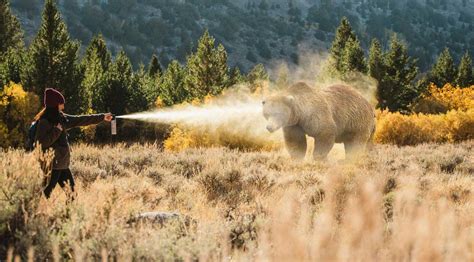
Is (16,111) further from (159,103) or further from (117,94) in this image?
(159,103)

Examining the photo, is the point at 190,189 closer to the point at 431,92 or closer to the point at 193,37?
the point at 431,92

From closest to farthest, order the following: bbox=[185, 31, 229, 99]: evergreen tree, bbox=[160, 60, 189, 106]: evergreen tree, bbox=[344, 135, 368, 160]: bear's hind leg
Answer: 1. bbox=[344, 135, 368, 160]: bear's hind leg
2. bbox=[185, 31, 229, 99]: evergreen tree
3. bbox=[160, 60, 189, 106]: evergreen tree

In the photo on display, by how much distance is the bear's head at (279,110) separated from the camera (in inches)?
382

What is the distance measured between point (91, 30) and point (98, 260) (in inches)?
6977

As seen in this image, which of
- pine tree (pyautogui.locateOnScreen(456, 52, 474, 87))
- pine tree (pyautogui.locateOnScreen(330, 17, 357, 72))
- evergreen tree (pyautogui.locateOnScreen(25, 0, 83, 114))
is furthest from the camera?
pine tree (pyautogui.locateOnScreen(456, 52, 474, 87))

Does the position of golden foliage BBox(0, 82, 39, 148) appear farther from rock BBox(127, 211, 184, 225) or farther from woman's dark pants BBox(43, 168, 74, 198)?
rock BBox(127, 211, 184, 225)

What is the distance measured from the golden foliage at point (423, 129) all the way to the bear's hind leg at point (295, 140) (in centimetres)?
1345

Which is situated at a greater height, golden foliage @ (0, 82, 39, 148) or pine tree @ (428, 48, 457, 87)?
pine tree @ (428, 48, 457, 87)

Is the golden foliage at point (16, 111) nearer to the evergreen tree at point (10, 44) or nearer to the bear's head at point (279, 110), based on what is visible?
the evergreen tree at point (10, 44)

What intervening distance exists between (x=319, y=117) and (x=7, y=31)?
43.4 meters

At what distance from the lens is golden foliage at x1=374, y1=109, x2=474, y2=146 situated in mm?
23047

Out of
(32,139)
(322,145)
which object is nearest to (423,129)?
(322,145)

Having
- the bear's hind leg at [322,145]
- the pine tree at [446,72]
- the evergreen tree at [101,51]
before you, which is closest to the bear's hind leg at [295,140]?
the bear's hind leg at [322,145]

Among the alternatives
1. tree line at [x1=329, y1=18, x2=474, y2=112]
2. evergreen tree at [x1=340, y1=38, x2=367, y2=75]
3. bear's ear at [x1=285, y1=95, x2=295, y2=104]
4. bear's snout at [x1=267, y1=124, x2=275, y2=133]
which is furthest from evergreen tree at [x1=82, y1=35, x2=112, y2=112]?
bear's snout at [x1=267, y1=124, x2=275, y2=133]
